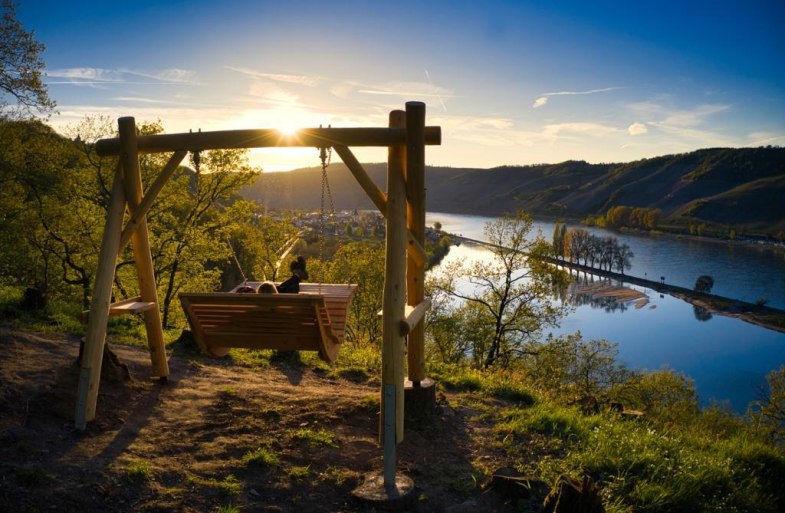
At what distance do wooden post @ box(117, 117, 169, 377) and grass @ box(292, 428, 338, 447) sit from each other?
2721 millimetres

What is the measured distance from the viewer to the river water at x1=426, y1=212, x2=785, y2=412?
191 feet

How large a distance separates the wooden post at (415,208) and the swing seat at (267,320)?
3.89ft

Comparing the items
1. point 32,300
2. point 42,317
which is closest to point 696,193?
point 32,300

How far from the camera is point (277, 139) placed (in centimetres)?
626

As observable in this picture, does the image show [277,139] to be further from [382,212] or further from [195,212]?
[195,212]


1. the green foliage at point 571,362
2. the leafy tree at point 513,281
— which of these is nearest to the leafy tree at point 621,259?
the green foliage at point 571,362

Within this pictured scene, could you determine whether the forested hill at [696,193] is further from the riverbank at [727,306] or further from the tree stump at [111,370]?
the tree stump at [111,370]

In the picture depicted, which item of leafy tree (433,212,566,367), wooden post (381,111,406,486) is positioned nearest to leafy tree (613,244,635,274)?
leafy tree (433,212,566,367)

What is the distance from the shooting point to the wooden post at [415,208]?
5.77 meters

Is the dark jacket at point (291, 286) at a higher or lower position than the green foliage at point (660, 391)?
A: higher

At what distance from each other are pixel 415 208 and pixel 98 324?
3.87m

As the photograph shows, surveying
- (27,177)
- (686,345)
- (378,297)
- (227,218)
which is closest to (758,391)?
(686,345)

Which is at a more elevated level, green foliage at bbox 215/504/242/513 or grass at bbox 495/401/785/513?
green foliage at bbox 215/504/242/513

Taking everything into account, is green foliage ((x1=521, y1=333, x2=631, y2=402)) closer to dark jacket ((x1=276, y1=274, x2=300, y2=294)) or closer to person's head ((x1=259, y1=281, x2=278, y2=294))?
dark jacket ((x1=276, y1=274, x2=300, y2=294))
